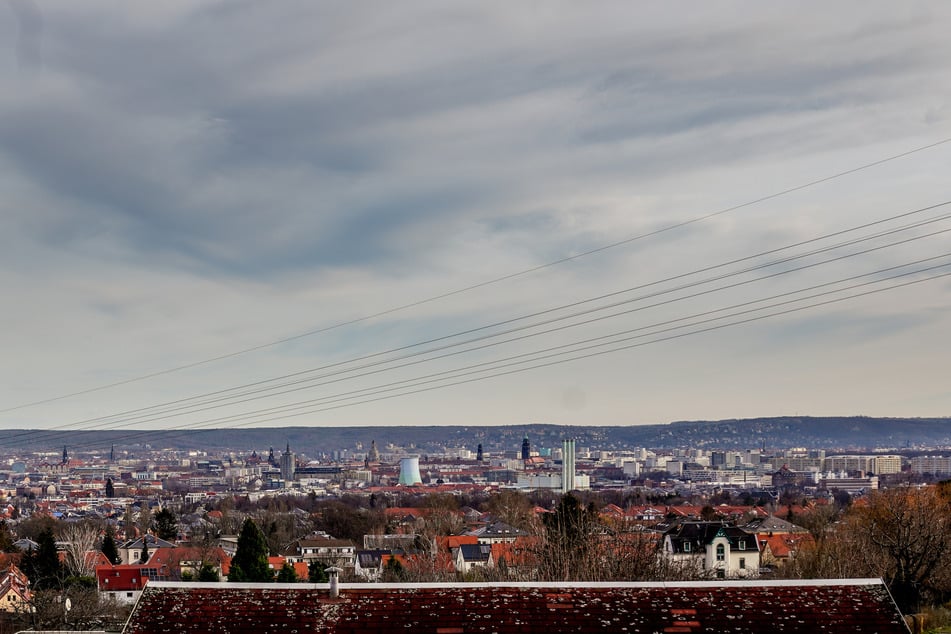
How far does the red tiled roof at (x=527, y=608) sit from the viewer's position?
14594 millimetres

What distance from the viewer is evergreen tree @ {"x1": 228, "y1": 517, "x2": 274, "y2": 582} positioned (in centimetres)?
5069

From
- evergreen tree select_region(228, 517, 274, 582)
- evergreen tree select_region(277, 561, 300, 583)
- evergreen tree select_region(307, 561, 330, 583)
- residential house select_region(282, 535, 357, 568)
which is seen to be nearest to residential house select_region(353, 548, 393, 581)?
residential house select_region(282, 535, 357, 568)

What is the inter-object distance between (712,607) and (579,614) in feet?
6.56

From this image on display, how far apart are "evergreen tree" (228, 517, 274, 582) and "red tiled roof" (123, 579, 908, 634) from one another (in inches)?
1442

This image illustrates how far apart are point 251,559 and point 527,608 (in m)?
39.7

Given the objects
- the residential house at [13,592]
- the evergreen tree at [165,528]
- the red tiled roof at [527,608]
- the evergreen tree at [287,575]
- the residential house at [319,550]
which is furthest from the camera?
the evergreen tree at [165,528]

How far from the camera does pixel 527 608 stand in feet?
49.0

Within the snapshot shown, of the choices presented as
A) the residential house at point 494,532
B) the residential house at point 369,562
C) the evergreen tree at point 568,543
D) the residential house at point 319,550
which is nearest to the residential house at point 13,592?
the residential house at point 369,562

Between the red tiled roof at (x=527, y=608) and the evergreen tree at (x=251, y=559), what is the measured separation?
36.6m

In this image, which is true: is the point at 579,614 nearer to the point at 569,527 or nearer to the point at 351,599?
the point at 351,599


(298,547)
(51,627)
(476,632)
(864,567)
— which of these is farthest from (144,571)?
(476,632)

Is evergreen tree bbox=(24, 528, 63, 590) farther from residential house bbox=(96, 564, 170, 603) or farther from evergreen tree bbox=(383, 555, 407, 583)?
evergreen tree bbox=(383, 555, 407, 583)

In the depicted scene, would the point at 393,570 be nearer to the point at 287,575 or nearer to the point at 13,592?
the point at 287,575

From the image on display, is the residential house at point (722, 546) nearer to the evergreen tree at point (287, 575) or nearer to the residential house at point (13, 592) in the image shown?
the evergreen tree at point (287, 575)
